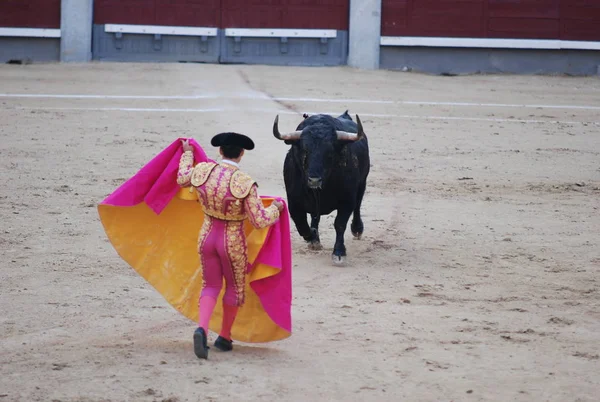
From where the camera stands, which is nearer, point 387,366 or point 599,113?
point 387,366

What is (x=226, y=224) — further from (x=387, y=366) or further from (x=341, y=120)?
(x=341, y=120)

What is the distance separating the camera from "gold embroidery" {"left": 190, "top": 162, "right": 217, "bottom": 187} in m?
4.52

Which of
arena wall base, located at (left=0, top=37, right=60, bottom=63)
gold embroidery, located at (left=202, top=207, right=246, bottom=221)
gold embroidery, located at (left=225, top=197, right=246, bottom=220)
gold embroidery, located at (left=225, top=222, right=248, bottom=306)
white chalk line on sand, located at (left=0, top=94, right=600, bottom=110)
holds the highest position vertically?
arena wall base, located at (left=0, top=37, right=60, bottom=63)

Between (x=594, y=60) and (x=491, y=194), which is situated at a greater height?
(x=594, y=60)

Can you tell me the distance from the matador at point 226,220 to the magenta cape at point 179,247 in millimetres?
154

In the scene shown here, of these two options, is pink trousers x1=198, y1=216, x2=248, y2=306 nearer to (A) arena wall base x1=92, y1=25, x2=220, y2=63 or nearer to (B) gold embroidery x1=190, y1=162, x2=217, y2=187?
(B) gold embroidery x1=190, y1=162, x2=217, y2=187

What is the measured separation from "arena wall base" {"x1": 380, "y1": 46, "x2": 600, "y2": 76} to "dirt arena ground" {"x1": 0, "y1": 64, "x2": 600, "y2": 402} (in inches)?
136

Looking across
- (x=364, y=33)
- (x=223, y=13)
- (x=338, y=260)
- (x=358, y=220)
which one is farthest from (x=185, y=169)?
(x=364, y=33)

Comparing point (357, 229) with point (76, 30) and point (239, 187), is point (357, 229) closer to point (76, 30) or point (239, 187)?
point (239, 187)

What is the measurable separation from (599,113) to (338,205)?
8082mm

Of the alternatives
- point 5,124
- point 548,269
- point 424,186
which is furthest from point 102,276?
point 5,124

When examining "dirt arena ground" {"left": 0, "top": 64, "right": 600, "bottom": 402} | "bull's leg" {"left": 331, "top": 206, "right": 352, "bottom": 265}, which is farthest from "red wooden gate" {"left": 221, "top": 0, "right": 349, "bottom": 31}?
"bull's leg" {"left": 331, "top": 206, "right": 352, "bottom": 265}

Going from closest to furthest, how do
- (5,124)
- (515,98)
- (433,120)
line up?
1. (5,124)
2. (433,120)
3. (515,98)

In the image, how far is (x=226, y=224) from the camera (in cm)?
456
